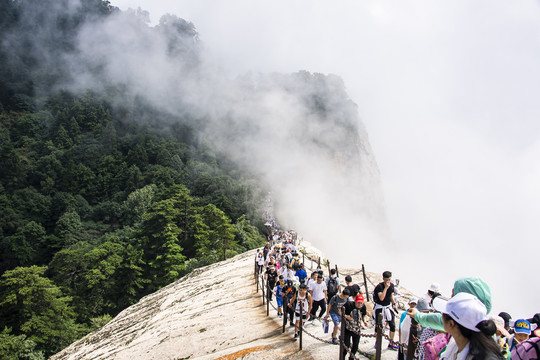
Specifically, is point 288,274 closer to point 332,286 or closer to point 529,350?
point 332,286

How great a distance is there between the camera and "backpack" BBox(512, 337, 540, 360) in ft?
9.34

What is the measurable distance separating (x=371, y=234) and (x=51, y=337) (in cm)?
7459

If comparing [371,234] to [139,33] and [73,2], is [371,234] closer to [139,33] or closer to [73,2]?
[139,33]

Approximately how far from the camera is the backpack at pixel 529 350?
112 inches

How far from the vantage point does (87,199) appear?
2793 inches

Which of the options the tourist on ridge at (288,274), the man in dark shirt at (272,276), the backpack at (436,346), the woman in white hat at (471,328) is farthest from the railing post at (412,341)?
the man in dark shirt at (272,276)

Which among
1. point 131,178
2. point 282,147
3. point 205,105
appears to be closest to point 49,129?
point 131,178

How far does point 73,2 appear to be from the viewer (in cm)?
12431

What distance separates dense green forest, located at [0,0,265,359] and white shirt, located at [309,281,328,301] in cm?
2348

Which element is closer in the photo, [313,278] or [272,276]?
[313,278]

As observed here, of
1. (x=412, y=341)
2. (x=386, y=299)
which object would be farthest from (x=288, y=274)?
(x=412, y=341)

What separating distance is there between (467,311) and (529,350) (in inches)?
56.5

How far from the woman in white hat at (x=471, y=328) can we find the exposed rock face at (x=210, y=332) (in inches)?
179

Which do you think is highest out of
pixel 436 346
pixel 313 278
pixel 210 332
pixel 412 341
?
pixel 436 346
